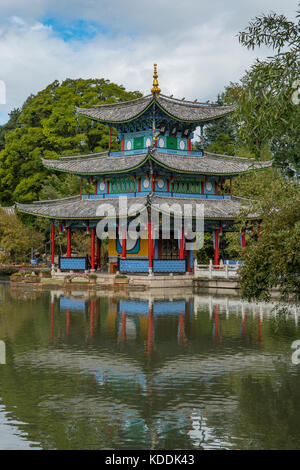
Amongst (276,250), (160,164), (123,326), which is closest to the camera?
(276,250)

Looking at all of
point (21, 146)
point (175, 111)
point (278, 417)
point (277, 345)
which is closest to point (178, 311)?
point (277, 345)

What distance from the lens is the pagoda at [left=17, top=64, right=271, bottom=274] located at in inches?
1551

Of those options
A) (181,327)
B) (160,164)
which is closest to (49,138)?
(160,164)

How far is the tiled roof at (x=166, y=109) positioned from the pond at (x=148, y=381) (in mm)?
21513

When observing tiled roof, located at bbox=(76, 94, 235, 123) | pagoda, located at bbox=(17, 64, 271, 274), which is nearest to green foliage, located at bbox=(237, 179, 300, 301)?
pagoda, located at bbox=(17, 64, 271, 274)

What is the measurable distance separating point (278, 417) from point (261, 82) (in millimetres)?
6257

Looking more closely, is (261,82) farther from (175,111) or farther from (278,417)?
(175,111)

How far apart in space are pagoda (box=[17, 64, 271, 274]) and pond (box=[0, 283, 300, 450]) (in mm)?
14358

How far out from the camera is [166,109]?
42625 mm

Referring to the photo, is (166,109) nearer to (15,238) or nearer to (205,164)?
(205,164)

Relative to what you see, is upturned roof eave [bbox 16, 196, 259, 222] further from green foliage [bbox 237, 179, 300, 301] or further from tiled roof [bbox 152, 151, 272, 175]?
green foliage [bbox 237, 179, 300, 301]

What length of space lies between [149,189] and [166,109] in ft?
18.9

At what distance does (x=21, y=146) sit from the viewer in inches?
2381
